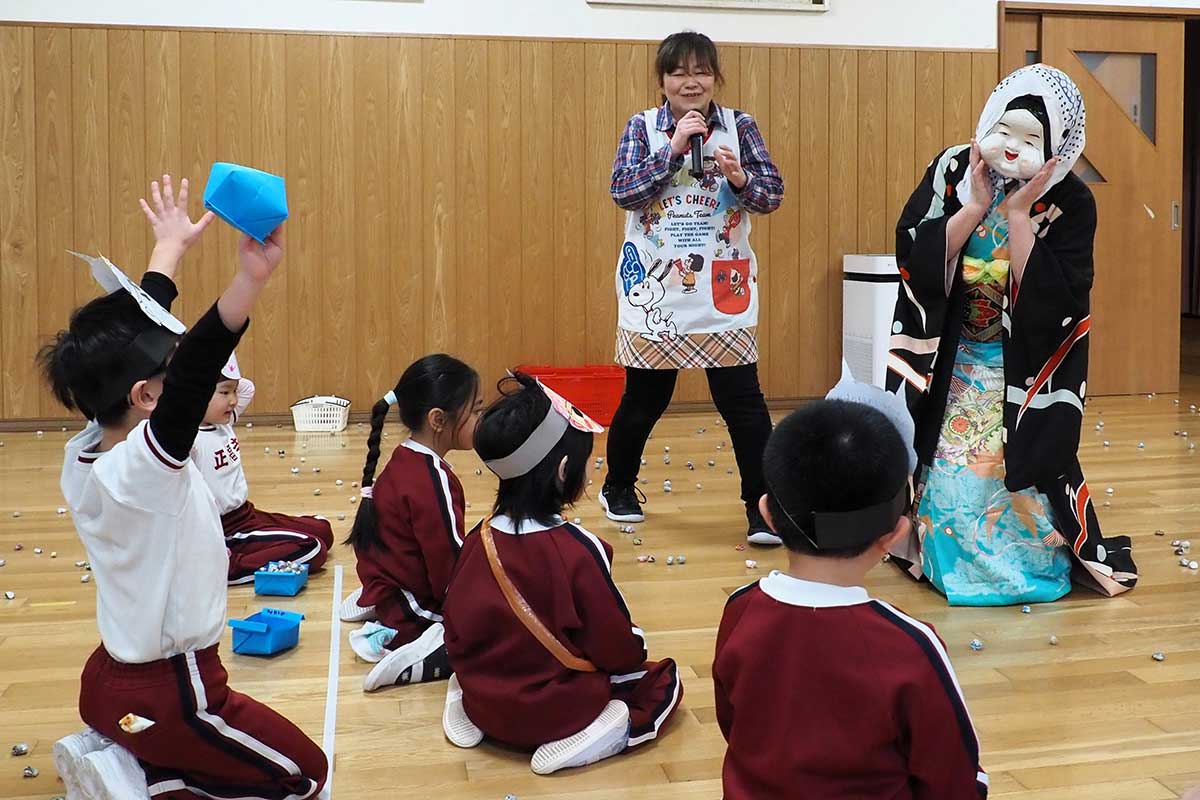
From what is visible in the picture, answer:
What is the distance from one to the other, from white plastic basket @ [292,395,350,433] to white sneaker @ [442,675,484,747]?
3.34m

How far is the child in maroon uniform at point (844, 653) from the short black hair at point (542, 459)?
76 cm

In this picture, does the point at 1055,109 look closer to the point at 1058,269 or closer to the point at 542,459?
the point at 1058,269

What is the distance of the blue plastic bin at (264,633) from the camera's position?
259 cm

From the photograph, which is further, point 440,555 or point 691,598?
point 691,598

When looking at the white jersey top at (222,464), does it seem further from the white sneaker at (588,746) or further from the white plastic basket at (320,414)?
the white plastic basket at (320,414)

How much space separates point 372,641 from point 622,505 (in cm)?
131

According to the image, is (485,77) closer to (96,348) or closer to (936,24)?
(936,24)

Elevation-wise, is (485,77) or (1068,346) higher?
(485,77)

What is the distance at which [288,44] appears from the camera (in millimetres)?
5449

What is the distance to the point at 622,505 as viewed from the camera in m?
3.75

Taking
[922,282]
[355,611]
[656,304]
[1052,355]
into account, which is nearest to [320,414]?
[656,304]

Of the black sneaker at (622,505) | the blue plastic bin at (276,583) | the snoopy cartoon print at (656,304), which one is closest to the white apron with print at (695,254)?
the snoopy cartoon print at (656,304)

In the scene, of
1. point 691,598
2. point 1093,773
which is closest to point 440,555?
point 691,598

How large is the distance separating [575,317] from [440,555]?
3376 mm
